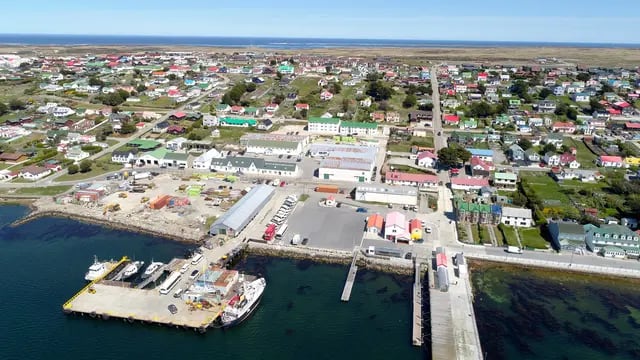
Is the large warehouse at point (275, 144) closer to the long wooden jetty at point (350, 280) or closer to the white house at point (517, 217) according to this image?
the long wooden jetty at point (350, 280)

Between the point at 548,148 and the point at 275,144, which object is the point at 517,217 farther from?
the point at 275,144

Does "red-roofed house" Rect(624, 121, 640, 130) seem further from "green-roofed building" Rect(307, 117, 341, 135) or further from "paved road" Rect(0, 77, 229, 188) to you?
"paved road" Rect(0, 77, 229, 188)

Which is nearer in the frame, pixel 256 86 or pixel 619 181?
pixel 619 181

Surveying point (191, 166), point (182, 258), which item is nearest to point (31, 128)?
point (191, 166)

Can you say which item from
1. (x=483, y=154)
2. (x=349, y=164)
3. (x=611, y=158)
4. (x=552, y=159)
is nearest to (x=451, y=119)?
(x=483, y=154)

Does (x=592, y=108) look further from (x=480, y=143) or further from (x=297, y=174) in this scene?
(x=297, y=174)

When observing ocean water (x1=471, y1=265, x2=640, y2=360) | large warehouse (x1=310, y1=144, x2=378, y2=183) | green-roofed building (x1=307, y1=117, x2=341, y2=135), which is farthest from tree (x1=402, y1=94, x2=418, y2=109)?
ocean water (x1=471, y1=265, x2=640, y2=360)
